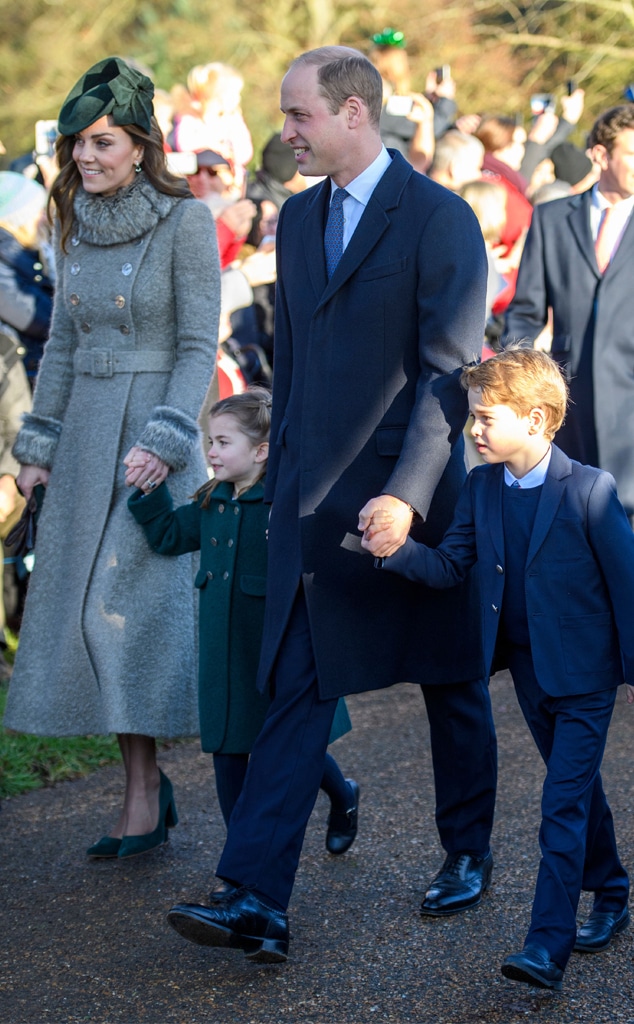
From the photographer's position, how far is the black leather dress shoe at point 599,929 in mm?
3312

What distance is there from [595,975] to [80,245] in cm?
245

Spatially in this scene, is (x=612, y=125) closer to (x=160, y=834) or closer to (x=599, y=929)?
(x=160, y=834)

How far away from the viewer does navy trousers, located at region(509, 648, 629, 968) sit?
305 cm

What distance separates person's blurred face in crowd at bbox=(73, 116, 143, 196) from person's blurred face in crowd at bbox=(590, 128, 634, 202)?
2.44 meters

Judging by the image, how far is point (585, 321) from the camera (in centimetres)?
576

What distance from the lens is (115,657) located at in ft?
13.2

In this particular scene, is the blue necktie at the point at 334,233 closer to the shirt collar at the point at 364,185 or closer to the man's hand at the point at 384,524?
the shirt collar at the point at 364,185

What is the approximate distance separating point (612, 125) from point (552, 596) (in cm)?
305

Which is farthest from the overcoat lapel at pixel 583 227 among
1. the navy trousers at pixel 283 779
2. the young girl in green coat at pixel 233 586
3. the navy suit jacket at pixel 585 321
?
the navy trousers at pixel 283 779

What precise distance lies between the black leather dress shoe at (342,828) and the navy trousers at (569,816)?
889 millimetres

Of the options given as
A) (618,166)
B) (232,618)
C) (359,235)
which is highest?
(618,166)

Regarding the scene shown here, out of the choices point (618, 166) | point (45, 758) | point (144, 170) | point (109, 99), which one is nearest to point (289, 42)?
point (618, 166)

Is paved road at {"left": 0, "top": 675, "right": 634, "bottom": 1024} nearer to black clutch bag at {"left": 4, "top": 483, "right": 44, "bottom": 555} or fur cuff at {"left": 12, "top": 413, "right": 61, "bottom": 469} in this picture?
black clutch bag at {"left": 4, "top": 483, "right": 44, "bottom": 555}

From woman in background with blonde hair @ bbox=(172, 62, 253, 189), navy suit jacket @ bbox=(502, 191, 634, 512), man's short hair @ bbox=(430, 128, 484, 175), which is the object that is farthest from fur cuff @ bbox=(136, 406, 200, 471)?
man's short hair @ bbox=(430, 128, 484, 175)
